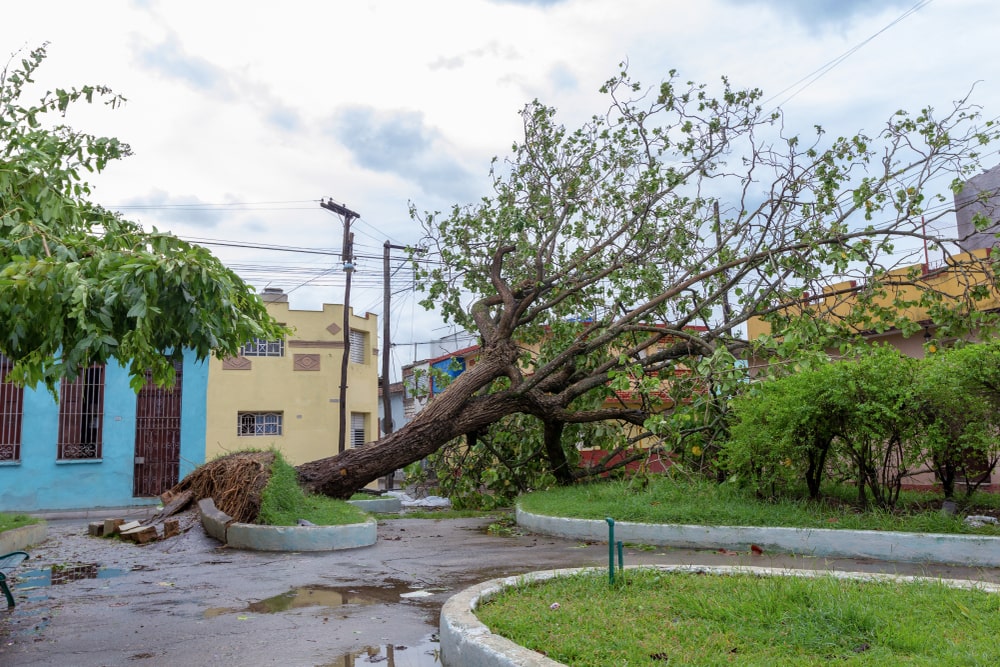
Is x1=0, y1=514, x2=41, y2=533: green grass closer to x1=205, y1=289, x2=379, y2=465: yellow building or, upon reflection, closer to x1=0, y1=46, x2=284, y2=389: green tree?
x1=0, y1=46, x2=284, y2=389: green tree

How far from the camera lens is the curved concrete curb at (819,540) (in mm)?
7406

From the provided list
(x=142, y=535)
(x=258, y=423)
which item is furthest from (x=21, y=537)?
(x=258, y=423)

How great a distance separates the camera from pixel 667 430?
10.7 m

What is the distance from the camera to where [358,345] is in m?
29.4

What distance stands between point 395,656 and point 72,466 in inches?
787

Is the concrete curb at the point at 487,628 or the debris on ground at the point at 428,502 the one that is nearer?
the concrete curb at the point at 487,628

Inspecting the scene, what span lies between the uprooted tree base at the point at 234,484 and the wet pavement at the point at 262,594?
57 centimetres

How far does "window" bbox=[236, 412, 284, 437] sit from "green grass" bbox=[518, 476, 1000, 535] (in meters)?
15.9

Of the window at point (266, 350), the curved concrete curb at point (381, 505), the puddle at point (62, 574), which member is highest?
the window at point (266, 350)

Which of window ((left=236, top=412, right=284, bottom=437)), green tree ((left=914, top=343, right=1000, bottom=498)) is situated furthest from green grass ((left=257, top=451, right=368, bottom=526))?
window ((left=236, top=412, right=284, bottom=437))

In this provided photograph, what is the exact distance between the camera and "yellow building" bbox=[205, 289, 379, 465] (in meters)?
25.4

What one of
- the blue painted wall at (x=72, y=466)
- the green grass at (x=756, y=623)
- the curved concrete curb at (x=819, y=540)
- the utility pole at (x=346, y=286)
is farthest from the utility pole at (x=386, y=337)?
the green grass at (x=756, y=623)

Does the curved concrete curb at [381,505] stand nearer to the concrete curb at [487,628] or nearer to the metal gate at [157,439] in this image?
the metal gate at [157,439]

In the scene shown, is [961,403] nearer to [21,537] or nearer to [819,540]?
[819,540]
